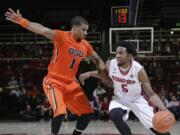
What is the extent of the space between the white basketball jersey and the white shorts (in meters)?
0.07

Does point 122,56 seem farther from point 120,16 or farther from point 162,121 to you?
point 120,16

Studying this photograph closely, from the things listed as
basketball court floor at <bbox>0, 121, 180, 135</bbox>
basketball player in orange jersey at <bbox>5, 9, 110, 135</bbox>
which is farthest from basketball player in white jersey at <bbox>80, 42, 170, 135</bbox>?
basketball court floor at <bbox>0, 121, 180, 135</bbox>

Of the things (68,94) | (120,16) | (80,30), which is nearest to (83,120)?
(68,94)

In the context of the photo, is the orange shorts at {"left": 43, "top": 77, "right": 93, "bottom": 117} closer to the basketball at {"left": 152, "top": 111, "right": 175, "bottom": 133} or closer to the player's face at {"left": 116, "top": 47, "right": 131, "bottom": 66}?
the player's face at {"left": 116, "top": 47, "right": 131, "bottom": 66}

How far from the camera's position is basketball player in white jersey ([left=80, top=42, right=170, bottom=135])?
711 centimetres

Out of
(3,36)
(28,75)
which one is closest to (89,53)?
(28,75)

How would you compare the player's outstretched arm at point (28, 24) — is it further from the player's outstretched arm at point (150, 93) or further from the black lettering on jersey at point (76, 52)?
→ the player's outstretched arm at point (150, 93)

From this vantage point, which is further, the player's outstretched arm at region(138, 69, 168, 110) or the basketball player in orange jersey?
the basketball player in orange jersey

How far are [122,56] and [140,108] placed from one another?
81cm

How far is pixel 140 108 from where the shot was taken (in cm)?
719

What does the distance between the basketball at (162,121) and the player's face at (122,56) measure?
92cm

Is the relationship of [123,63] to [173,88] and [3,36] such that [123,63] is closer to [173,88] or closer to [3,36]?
[173,88]

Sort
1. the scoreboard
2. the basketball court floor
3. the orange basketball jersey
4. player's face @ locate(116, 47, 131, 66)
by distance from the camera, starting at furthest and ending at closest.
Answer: the scoreboard, the basketball court floor, the orange basketball jersey, player's face @ locate(116, 47, 131, 66)

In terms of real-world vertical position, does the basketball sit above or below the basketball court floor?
above
